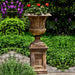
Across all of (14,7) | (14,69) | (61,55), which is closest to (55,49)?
(61,55)

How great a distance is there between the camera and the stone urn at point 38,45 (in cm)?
557

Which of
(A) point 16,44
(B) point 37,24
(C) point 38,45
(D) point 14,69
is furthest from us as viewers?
(A) point 16,44

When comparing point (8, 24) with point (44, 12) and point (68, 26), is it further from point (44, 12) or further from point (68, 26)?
point (44, 12)

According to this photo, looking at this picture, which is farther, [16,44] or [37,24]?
[16,44]

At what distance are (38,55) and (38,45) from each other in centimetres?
32

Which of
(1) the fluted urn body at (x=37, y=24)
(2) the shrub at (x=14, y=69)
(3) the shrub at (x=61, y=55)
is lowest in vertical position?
(3) the shrub at (x=61, y=55)

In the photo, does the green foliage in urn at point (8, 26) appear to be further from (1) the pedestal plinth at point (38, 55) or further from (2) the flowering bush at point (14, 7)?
(1) the pedestal plinth at point (38, 55)

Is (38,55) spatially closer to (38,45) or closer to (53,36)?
(38,45)

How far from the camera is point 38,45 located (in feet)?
19.0

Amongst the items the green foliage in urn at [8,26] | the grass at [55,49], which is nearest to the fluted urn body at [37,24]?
the grass at [55,49]

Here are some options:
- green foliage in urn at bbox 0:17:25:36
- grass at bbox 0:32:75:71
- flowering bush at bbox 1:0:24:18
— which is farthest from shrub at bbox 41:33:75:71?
flowering bush at bbox 1:0:24:18

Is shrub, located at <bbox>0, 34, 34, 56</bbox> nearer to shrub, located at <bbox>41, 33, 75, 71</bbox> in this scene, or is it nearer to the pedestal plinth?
shrub, located at <bbox>41, 33, 75, 71</bbox>

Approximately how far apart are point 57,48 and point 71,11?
143 inches

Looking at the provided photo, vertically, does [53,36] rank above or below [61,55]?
below
